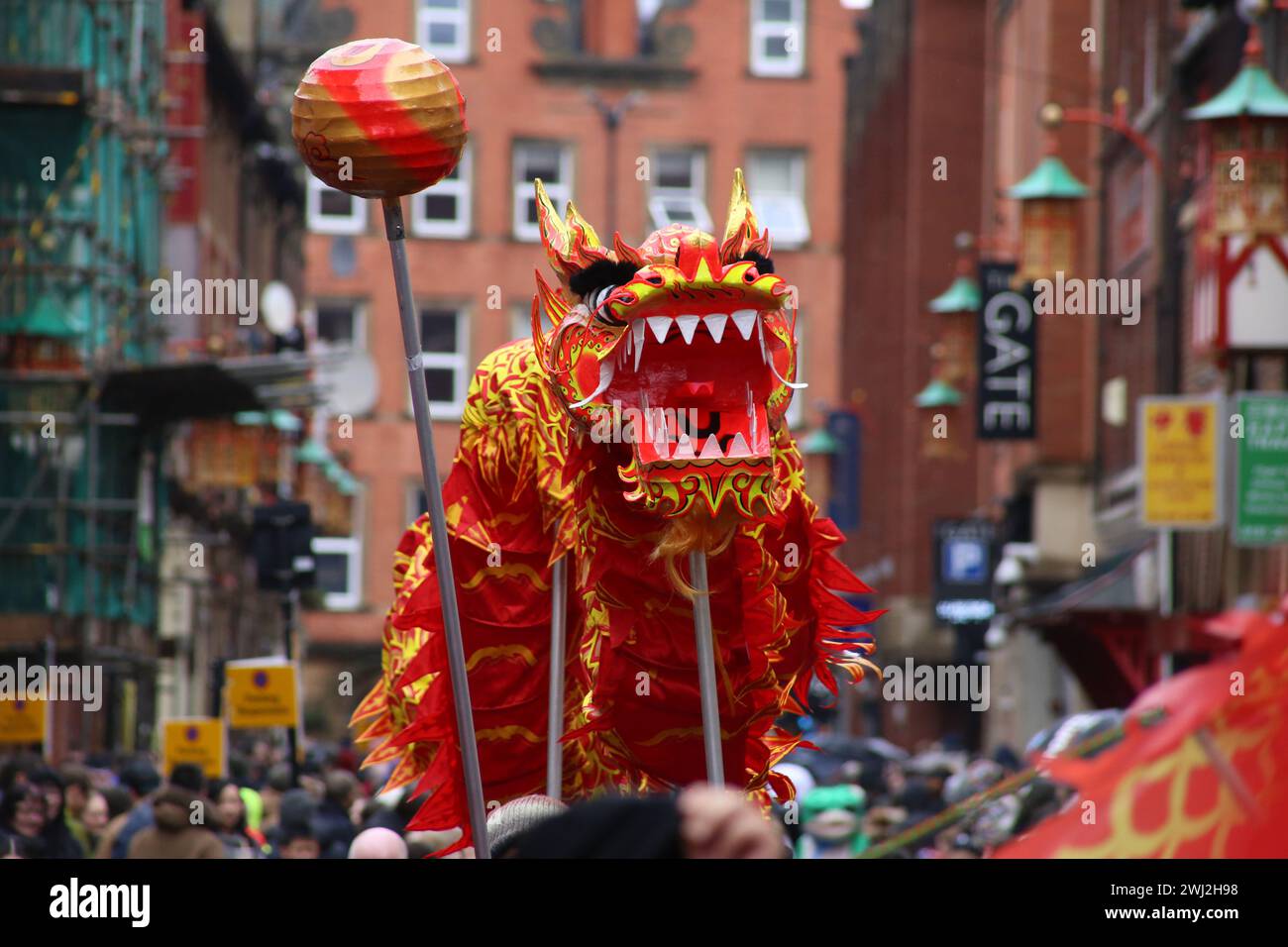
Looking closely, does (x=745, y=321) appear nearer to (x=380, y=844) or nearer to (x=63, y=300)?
(x=380, y=844)

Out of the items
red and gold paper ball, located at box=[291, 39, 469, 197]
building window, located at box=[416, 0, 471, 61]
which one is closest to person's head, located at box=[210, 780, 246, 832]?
red and gold paper ball, located at box=[291, 39, 469, 197]

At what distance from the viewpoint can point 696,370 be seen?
578 centimetres

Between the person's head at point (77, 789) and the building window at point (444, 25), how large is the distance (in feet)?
113

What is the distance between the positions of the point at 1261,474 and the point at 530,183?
31495 millimetres

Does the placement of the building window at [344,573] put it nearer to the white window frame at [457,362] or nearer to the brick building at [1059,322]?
the white window frame at [457,362]

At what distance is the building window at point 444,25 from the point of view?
4588 centimetres

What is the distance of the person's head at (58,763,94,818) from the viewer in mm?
12102

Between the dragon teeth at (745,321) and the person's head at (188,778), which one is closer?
the dragon teeth at (745,321)

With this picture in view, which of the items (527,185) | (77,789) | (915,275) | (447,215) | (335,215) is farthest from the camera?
(447,215)

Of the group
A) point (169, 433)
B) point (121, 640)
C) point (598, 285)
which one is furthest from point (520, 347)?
point (169, 433)

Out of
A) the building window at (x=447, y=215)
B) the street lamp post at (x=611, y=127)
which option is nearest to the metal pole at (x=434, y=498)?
the street lamp post at (x=611, y=127)

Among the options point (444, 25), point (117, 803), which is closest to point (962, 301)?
point (444, 25)

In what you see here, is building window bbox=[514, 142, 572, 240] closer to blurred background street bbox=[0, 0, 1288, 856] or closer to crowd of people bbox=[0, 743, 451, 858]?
blurred background street bbox=[0, 0, 1288, 856]

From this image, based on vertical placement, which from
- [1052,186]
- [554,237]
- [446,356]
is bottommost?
[446,356]
